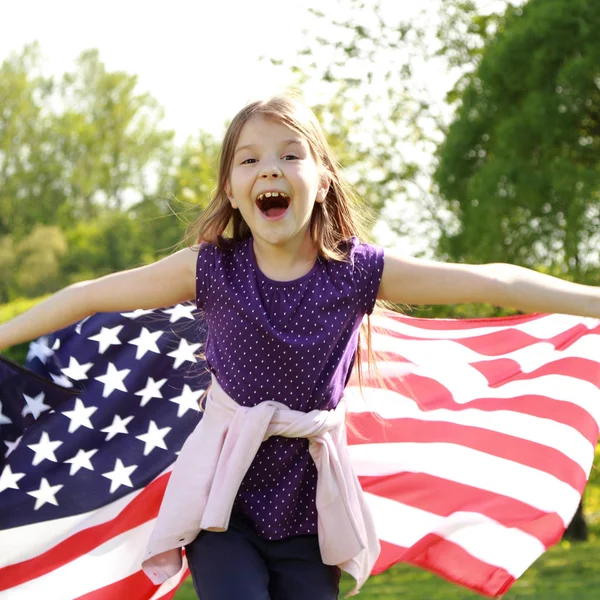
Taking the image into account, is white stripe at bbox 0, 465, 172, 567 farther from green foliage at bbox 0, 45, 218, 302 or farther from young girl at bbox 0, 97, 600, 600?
green foliage at bbox 0, 45, 218, 302

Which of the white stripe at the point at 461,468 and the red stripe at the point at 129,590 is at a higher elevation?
the white stripe at the point at 461,468

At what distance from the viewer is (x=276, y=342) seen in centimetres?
361

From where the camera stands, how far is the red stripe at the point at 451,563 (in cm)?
473

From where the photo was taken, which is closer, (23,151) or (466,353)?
(466,353)

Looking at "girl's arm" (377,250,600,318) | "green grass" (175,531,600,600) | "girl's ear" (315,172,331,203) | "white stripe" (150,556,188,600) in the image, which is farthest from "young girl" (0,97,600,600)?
"green grass" (175,531,600,600)

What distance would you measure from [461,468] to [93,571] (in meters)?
1.73

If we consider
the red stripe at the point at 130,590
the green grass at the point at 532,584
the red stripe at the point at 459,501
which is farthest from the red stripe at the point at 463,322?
the green grass at the point at 532,584

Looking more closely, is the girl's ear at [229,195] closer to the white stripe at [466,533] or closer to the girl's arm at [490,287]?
the girl's arm at [490,287]

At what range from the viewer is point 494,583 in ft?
15.5

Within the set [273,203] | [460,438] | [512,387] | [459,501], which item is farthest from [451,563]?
[273,203]

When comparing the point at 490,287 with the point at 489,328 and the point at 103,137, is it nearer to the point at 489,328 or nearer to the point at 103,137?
the point at 489,328

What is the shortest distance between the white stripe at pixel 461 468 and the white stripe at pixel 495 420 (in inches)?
5.6

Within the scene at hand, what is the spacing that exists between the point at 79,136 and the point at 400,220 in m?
40.8

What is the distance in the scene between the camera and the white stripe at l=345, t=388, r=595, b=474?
16.9 feet
